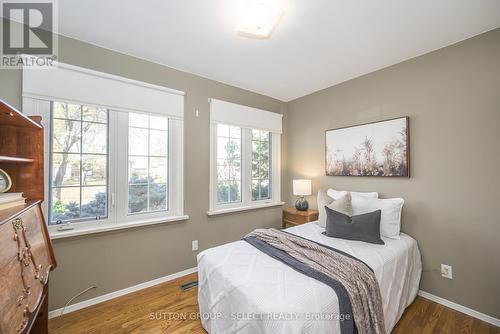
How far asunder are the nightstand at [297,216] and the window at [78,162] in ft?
7.75

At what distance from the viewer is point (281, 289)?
1284mm

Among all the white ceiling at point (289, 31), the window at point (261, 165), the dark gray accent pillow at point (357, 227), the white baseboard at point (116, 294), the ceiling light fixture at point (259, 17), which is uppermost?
the white ceiling at point (289, 31)

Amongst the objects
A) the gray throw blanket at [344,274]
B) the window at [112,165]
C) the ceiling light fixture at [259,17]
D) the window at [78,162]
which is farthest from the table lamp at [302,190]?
the window at [78,162]

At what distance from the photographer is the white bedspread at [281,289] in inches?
45.3

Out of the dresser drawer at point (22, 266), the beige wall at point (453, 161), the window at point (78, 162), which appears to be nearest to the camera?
the dresser drawer at point (22, 266)

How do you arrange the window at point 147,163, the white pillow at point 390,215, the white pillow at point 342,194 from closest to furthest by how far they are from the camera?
the white pillow at point 390,215 → the window at point 147,163 → the white pillow at point 342,194

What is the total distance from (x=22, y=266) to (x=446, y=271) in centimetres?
324

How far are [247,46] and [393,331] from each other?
110 inches

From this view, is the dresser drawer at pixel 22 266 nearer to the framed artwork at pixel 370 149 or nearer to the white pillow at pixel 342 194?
the white pillow at pixel 342 194

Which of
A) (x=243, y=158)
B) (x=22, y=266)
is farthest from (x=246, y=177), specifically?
(x=22, y=266)

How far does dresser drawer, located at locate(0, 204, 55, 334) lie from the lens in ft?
2.89

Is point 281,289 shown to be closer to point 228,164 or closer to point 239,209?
point 239,209

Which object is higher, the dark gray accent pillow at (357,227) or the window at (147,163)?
the window at (147,163)

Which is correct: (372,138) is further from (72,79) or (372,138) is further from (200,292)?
(72,79)
